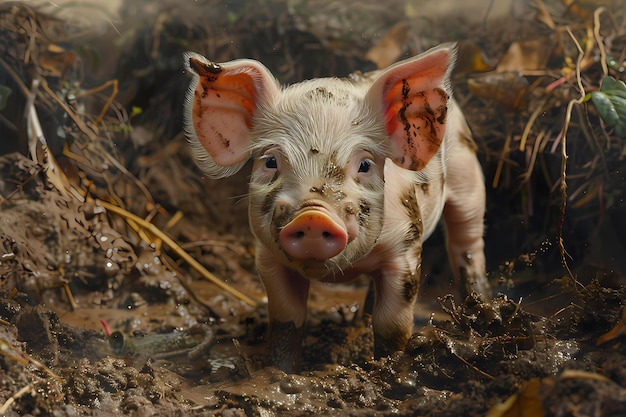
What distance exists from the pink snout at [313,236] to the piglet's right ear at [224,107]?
432 mm

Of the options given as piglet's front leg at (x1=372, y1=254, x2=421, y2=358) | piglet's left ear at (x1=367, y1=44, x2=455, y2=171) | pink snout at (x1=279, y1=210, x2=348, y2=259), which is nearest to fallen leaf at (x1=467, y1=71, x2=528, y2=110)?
piglet's left ear at (x1=367, y1=44, x2=455, y2=171)

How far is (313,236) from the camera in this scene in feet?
5.25

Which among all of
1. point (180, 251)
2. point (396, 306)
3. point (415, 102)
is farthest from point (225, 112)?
point (180, 251)

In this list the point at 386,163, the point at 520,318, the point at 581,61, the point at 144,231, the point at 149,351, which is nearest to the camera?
the point at 520,318

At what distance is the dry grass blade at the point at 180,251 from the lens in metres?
2.87

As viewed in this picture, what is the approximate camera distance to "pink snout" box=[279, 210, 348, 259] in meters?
1.57

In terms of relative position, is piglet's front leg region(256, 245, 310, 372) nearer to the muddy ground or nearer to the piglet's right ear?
the muddy ground

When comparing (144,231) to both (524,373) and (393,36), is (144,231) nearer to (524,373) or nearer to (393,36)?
(393,36)

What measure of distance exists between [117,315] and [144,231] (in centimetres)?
45

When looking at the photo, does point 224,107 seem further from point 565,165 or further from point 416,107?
point 565,165

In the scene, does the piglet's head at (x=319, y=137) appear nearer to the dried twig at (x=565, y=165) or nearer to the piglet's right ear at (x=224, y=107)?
the piglet's right ear at (x=224, y=107)

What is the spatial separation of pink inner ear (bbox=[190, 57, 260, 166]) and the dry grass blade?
3.34 ft

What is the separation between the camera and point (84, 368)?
175cm

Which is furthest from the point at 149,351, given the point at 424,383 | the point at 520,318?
the point at 520,318
